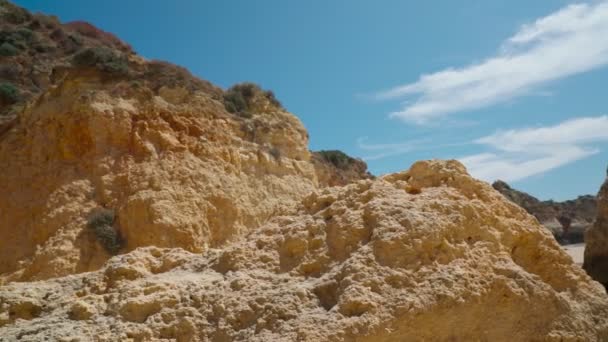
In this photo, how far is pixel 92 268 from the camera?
10656 mm

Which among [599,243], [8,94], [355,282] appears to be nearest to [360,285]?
[355,282]

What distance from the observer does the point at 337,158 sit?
2716 centimetres

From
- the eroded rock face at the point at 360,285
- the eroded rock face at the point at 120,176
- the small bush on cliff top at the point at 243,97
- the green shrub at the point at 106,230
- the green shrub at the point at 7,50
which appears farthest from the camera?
the green shrub at the point at 7,50

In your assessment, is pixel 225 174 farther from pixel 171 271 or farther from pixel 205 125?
pixel 171 271

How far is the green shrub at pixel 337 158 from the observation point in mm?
26438

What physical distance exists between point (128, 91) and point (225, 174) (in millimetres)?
3210

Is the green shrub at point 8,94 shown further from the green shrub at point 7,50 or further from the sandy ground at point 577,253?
the sandy ground at point 577,253

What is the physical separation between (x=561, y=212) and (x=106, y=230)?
37627 mm

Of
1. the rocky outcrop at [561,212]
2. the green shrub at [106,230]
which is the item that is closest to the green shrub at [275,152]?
the green shrub at [106,230]

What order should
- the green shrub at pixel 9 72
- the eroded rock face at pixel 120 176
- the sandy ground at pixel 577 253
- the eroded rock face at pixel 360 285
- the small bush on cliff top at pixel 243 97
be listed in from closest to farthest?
the eroded rock face at pixel 360 285 < the eroded rock face at pixel 120 176 < the small bush on cliff top at pixel 243 97 < the green shrub at pixel 9 72 < the sandy ground at pixel 577 253

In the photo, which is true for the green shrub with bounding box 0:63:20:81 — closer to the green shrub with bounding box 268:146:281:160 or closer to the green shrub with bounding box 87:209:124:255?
the green shrub with bounding box 87:209:124:255

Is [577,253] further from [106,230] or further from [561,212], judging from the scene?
[106,230]

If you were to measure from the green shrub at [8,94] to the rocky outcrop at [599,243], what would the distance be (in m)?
15.0

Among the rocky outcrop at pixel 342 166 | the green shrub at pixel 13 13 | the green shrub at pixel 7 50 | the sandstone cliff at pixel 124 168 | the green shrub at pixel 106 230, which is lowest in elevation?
the green shrub at pixel 106 230
